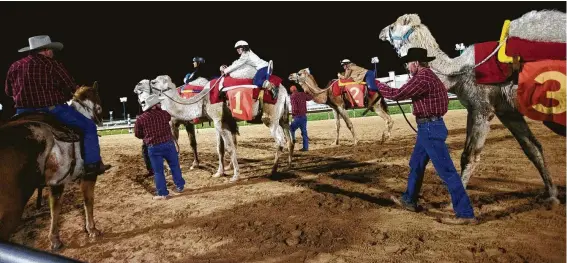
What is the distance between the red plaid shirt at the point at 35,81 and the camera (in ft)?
12.0

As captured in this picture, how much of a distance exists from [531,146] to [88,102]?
19.7 feet

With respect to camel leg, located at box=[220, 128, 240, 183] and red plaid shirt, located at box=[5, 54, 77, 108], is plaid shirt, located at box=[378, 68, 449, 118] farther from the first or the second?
camel leg, located at box=[220, 128, 240, 183]

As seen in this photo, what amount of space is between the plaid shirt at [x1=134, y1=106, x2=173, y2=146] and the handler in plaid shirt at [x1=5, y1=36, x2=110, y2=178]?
1774 mm

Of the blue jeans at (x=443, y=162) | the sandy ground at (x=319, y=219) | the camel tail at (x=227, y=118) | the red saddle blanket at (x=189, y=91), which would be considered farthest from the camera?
the red saddle blanket at (x=189, y=91)

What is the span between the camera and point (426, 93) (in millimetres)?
3764

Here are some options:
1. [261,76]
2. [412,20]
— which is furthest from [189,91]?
[412,20]

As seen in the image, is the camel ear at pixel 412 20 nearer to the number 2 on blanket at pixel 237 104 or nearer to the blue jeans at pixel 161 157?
the number 2 on blanket at pixel 237 104

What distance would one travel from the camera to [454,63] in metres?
4.62

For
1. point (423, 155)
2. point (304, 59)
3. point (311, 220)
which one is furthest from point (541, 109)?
point (304, 59)

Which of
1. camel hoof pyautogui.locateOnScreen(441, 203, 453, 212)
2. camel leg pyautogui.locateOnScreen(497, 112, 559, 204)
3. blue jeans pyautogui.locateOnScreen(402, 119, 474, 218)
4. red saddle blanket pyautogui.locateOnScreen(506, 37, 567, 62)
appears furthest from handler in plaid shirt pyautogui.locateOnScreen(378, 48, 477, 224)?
camel leg pyautogui.locateOnScreen(497, 112, 559, 204)

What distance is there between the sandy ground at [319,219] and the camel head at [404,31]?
2249mm

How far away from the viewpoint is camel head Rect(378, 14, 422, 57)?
15.9 ft

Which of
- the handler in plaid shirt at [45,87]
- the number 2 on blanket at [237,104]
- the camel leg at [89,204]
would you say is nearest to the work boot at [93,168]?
the handler in plaid shirt at [45,87]

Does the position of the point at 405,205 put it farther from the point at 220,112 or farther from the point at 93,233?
the point at 220,112
